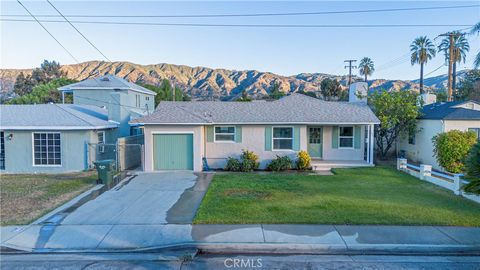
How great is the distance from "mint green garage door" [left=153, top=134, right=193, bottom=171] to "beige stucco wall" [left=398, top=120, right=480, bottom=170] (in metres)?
13.8


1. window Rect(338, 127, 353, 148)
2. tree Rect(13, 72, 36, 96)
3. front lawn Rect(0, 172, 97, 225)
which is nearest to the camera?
front lawn Rect(0, 172, 97, 225)

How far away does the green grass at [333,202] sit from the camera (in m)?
8.30

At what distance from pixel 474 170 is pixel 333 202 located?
3.99m

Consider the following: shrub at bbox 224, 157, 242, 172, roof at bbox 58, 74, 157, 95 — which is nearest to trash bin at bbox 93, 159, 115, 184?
shrub at bbox 224, 157, 242, 172

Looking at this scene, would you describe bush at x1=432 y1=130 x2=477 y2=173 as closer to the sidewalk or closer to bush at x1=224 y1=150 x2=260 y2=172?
the sidewalk

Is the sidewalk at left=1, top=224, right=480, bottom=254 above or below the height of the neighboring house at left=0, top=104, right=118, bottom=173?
below

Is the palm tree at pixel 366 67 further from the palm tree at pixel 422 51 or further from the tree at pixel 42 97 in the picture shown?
the tree at pixel 42 97

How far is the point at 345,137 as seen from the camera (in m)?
18.7

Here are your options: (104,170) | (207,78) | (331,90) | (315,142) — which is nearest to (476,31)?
(315,142)

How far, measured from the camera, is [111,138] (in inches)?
768

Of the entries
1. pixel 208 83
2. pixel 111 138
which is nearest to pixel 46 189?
pixel 111 138

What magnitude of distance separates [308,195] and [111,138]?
44.7ft

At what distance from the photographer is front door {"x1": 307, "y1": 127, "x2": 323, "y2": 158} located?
18969 millimetres

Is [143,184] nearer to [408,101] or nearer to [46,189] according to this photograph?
[46,189]
